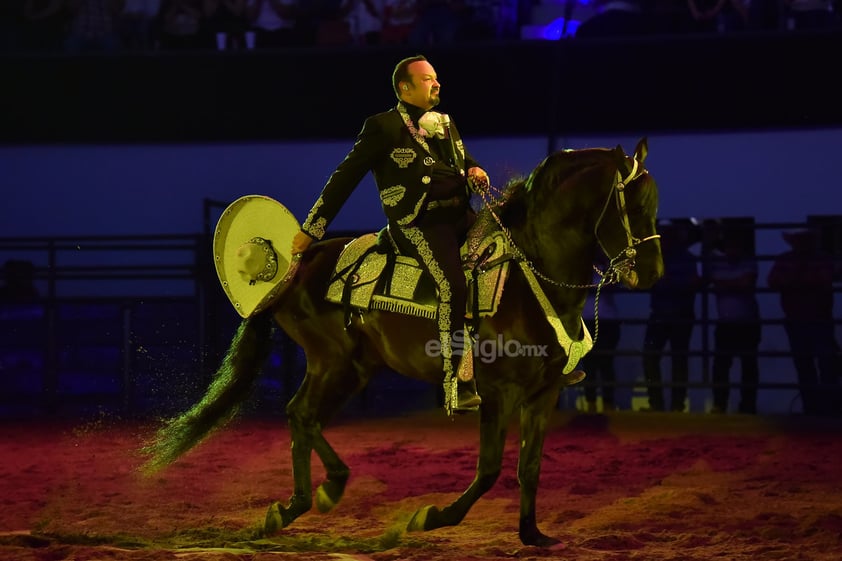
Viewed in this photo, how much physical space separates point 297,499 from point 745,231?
6206 mm

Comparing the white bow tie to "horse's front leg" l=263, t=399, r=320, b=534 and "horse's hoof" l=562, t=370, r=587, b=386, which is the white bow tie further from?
"horse's front leg" l=263, t=399, r=320, b=534

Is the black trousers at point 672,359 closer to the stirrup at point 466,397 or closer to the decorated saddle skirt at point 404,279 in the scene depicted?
the decorated saddle skirt at point 404,279

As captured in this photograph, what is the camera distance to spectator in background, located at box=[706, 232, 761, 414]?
10117 millimetres

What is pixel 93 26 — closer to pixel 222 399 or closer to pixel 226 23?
pixel 226 23

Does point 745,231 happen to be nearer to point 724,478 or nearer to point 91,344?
point 724,478

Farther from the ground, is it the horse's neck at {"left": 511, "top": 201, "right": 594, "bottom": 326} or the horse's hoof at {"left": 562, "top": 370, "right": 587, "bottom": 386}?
the horse's neck at {"left": 511, "top": 201, "right": 594, "bottom": 326}

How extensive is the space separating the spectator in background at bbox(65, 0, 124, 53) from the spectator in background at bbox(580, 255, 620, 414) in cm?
657

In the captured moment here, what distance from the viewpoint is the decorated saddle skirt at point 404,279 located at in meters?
4.92

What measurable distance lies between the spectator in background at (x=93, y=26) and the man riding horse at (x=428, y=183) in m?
9.12

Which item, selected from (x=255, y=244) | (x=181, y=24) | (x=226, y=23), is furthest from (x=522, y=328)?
(x=181, y=24)

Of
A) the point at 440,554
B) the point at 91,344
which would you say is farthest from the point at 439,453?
the point at 91,344

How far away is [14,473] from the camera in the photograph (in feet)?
24.5

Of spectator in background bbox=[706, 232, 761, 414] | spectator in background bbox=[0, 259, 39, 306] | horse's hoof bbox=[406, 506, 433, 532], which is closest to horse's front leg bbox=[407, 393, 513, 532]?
horse's hoof bbox=[406, 506, 433, 532]

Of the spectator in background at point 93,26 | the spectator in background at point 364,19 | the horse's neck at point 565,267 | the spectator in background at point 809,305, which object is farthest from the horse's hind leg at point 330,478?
the spectator in background at point 93,26
